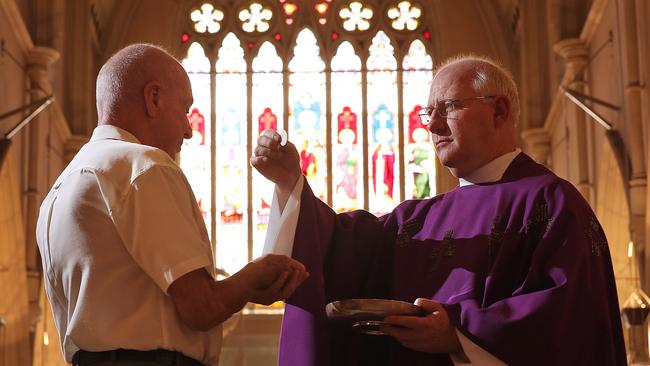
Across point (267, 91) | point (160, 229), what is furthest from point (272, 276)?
point (267, 91)

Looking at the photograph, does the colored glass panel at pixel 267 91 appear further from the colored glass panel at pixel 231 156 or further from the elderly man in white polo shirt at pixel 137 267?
the elderly man in white polo shirt at pixel 137 267

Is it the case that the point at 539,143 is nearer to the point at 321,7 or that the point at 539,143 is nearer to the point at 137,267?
the point at 321,7

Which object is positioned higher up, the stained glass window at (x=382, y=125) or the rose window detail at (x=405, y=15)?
the rose window detail at (x=405, y=15)

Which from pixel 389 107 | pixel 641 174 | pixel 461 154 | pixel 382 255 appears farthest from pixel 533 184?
pixel 389 107

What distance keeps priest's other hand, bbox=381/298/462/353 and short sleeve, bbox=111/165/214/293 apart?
28.5 inches

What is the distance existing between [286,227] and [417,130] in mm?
12874

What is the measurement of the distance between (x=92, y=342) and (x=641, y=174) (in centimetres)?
726

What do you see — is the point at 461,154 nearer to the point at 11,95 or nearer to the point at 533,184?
the point at 533,184

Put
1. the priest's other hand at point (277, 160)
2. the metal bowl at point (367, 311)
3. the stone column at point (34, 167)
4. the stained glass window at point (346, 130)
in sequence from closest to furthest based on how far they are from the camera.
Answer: the metal bowl at point (367, 311) → the priest's other hand at point (277, 160) → the stone column at point (34, 167) → the stained glass window at point (346, 130)

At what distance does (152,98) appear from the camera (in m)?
3.55

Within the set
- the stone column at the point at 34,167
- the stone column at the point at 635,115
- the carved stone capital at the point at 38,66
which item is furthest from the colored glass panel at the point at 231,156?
the stone column at the point at 635,115

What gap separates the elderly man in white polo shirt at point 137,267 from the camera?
10.6ft

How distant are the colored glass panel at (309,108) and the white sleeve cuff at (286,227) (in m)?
12.5

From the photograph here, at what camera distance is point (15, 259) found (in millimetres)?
11781
